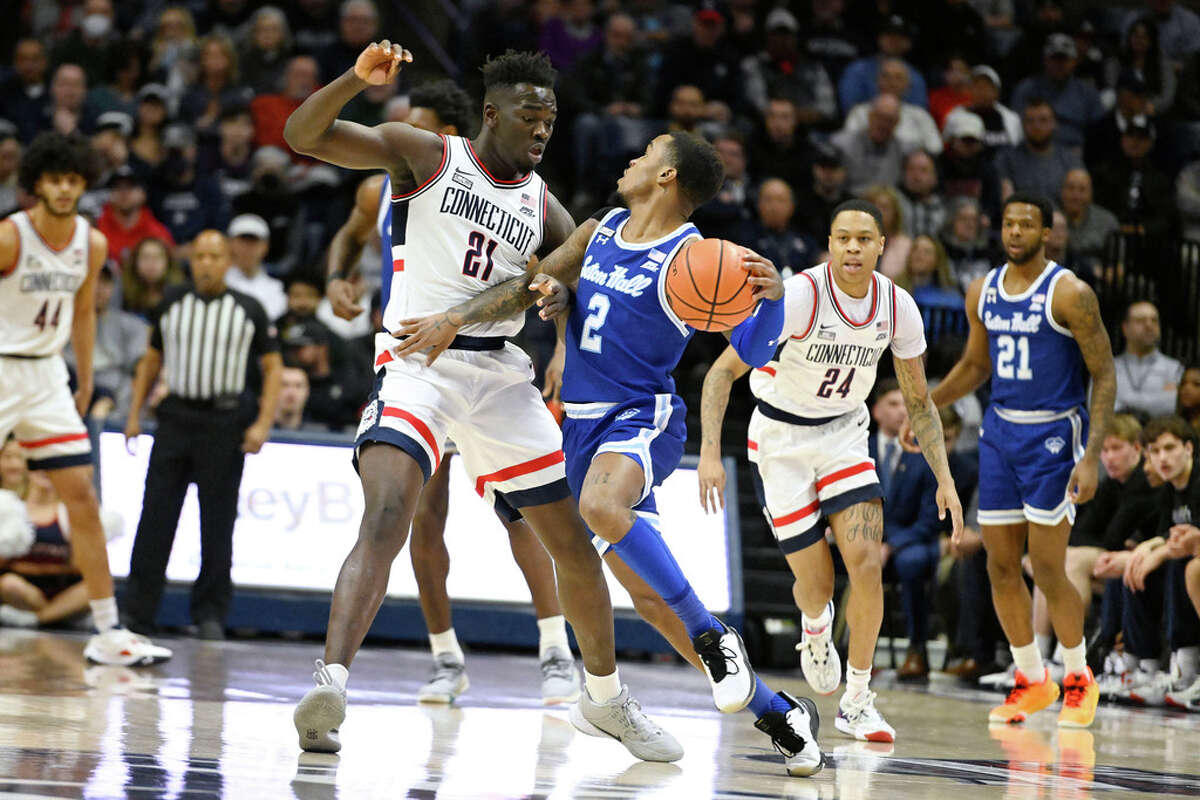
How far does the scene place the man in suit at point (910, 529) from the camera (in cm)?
1033

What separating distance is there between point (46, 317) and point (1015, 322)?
5.07m

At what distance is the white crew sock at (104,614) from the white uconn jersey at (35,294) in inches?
53.1

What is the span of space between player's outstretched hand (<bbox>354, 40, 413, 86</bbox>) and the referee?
516cm

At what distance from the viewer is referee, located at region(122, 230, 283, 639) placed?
9.56m

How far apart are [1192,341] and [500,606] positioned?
20.7ft

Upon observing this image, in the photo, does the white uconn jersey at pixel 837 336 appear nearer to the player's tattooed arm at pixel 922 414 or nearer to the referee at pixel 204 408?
the player's tattooed arm at pixel 922 414

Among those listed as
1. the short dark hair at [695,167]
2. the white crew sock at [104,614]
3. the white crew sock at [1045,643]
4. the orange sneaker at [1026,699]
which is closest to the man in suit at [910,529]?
the white crew sock at [1045,643]

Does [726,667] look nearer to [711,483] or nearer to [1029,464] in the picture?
[711,483]

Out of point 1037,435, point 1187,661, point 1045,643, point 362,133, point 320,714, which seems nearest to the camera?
point 320,714

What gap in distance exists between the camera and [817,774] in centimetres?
509

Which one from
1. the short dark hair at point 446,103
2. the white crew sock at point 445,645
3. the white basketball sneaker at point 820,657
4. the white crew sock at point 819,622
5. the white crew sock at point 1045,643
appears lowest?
the white crew sock at point 1045,643

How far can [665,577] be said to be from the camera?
498 centimetres

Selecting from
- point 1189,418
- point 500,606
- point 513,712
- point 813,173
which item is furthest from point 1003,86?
point 513,712

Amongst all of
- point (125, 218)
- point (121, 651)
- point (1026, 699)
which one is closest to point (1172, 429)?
A: point (1026, 699)
